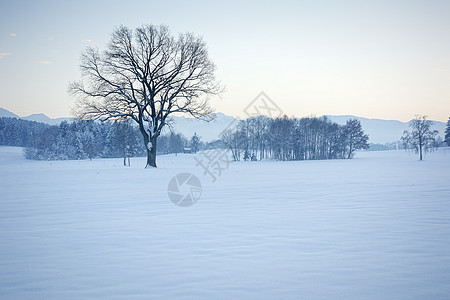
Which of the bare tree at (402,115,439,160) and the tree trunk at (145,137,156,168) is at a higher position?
the bare tree at (402,115,439,160)

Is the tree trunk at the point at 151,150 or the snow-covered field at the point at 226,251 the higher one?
the tree trunk at the point at 151,150

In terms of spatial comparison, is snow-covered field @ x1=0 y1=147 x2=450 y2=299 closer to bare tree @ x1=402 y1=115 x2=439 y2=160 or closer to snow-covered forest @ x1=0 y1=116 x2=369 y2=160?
bare tree @ x1=402 y1=115 x2=439 y2=160

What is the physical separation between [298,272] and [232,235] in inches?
75.6

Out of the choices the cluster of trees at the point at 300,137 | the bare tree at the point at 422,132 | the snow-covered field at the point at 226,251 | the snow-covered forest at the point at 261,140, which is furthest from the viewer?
the cluster of trees at the point at 300,137

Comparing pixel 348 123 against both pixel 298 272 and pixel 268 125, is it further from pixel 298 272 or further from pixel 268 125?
pixel 298 272

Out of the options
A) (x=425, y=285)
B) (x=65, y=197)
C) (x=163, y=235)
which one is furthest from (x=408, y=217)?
(x=65, y=197)

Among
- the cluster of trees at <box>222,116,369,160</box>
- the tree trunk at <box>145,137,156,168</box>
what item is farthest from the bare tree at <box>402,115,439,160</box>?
the tree trunk at <box>145,137,156,168</box>

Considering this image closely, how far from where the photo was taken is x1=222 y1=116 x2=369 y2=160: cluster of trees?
236 feet

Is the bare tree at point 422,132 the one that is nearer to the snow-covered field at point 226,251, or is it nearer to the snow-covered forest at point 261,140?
the snow-covered forest at point 261,140

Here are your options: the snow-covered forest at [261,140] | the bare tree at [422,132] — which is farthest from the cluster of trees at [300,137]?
the bare tree at [422,132]

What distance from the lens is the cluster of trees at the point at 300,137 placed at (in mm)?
71938

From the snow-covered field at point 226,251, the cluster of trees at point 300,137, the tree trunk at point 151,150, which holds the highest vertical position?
the cluster of trees at point 300,137

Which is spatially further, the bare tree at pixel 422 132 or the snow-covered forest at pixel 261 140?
the snow-covered forest at pixel 261 140

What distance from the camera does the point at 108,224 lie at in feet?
20.6
